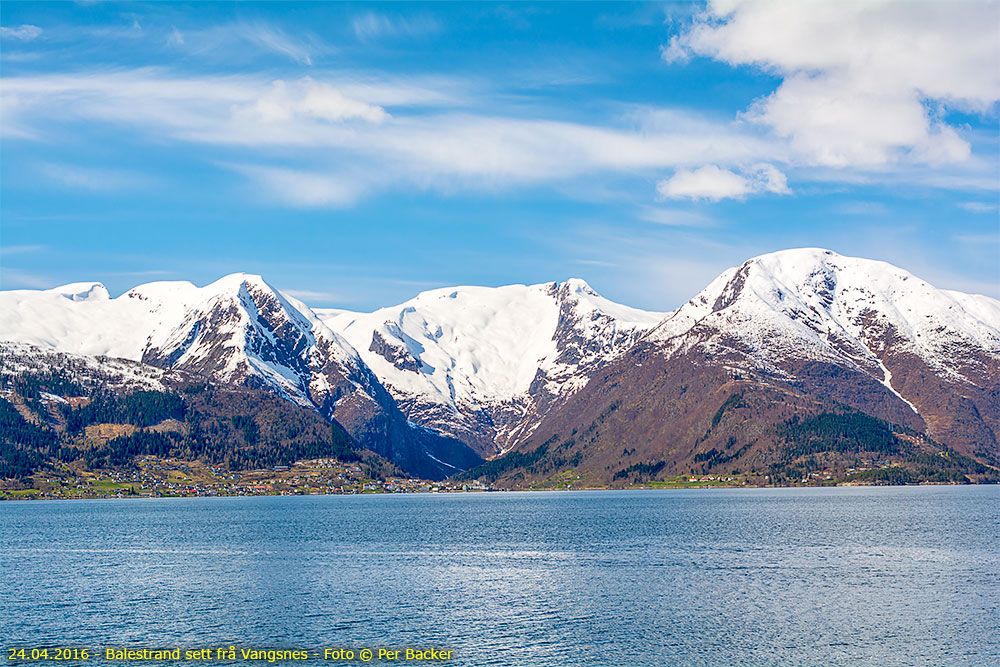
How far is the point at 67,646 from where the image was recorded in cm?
9638

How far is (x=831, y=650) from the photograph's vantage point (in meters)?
92.3

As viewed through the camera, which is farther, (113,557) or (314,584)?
(113,557)

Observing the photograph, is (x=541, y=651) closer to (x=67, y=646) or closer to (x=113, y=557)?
(x=67, y=646)

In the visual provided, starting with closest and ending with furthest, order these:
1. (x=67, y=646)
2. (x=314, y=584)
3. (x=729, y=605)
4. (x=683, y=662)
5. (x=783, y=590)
A: 1. (x=683, y=662)
2. (x=67, y=646)
3. (x=729, y=605)
4. (x=783, y=590)
5. (x=314, y=584)

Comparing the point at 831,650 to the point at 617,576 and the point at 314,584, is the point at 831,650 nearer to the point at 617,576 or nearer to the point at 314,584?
the point at 617,576

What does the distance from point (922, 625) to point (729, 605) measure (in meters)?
21.2

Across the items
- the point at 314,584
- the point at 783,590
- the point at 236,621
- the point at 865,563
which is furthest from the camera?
the point at 865,563

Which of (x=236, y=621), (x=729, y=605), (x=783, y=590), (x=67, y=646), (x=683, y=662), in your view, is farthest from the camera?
(x=783, y=590)

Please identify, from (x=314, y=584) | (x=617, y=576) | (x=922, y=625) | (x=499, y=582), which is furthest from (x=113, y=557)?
(x=922, y=625)

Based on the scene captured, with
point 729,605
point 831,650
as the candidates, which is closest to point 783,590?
point 729,605

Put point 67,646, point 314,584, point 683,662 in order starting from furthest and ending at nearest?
point 314,584 < point 67,646 < point 683,662

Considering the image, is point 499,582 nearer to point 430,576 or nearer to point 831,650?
point 430,576

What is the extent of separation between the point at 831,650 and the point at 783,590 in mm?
34373

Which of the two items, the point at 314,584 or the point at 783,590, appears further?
the point at 314,584
